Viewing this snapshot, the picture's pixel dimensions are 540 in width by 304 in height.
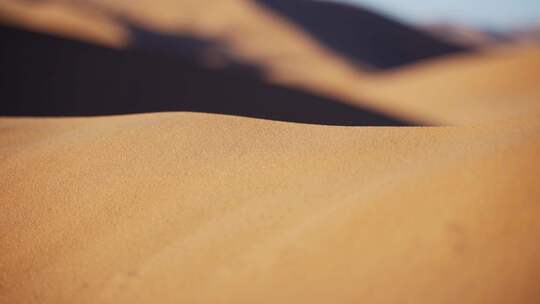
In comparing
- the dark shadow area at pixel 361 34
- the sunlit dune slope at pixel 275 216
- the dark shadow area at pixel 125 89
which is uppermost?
the dark shadow area at pixel 361 34

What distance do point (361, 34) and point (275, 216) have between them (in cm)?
2518

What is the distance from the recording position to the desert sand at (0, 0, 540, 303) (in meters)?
2.09

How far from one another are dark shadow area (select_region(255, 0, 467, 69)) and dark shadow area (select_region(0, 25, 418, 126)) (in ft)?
38.7

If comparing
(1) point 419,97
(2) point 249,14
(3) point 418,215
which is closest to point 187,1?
(2) point 249,14

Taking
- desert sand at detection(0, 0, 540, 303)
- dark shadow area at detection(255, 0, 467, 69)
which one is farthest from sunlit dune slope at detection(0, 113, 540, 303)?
dark shadow area at detection(255, 0, 467, 69)

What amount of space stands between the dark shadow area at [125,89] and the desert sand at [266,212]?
4140 mm

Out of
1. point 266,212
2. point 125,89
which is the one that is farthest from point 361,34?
point 266,212

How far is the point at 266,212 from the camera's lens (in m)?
2.71

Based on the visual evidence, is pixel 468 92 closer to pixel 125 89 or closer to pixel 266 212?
pixel 125 89

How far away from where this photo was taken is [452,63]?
16578 millimetres

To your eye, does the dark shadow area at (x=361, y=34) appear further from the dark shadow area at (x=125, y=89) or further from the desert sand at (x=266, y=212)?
the desert sand at (x=266, y=212)

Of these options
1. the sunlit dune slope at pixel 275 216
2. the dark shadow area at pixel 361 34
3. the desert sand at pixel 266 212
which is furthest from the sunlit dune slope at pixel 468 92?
the sunlit dune slope at pixel 275 216

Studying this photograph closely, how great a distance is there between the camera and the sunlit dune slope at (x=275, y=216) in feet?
6.84

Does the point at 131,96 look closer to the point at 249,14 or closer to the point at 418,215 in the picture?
the point at 418,215
